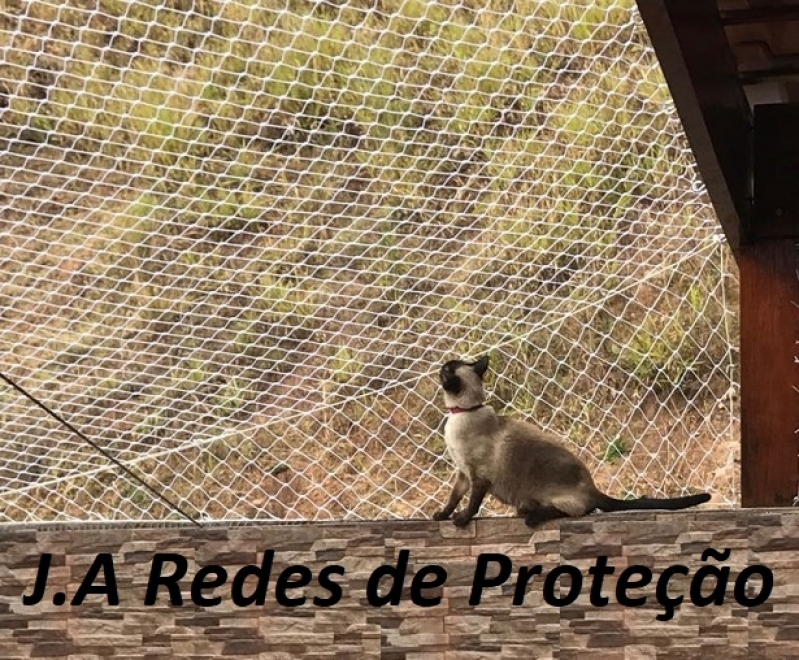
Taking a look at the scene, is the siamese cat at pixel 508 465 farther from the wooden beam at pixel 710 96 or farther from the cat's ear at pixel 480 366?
the wooden beam at pixel 710 96

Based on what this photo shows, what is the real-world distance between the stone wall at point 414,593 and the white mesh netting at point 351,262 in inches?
54.0

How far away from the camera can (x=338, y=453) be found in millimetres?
4008

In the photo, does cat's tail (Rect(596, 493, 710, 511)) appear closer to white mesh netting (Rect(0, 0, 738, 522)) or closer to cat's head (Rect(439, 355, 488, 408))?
cat's head (Rect(439, 355, 488, 408))

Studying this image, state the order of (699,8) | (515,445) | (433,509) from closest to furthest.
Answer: (699,8) < (515,445) < (433,509)

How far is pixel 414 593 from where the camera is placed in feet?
6.43

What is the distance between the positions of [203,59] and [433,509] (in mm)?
1215

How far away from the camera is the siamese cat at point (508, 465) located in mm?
2174

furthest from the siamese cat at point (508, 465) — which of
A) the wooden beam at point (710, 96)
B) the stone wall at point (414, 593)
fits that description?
the wooden beam at point (710, 96)

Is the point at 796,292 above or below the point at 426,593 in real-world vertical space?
above

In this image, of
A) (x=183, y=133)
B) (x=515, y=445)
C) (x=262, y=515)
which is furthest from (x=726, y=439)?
(x=515, y=445)

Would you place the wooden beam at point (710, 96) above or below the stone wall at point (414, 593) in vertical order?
above

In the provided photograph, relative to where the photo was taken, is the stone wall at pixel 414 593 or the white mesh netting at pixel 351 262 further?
the white mesh netting at pixel 351 262

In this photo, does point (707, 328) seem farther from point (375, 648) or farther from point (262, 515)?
point (375, 648)

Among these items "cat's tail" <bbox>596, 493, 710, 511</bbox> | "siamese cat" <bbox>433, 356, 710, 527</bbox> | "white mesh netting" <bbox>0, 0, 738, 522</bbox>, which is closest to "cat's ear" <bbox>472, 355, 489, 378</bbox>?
"siamese cat" <bbox>433, 356, 710, 527</bbox>
